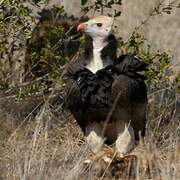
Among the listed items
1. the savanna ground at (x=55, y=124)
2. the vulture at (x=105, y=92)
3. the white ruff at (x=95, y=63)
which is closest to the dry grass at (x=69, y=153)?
the savanna ground at (x=55, y=124)

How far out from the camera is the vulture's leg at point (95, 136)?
5.82 meters

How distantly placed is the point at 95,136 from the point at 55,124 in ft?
5.19

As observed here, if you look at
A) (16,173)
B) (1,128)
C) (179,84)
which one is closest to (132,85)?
(16,173)

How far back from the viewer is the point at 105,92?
557 cm

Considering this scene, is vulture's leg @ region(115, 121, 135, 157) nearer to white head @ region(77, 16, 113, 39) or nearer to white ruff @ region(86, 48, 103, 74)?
white ruff @ region(86, 48, 103, 74)

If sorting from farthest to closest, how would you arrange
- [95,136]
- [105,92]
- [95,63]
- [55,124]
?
1. [55,124]
2. [95,136]
3. [95,63]
4. [105,92]

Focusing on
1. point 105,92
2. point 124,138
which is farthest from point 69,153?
point 105,92

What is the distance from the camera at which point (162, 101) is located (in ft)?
25.2

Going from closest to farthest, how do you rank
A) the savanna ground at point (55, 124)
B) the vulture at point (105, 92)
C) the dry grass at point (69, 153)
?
1. the dry grass at point (69, 153)
2. the savanna ground at point (55, 124)
3. the vulture at point (105, 92)

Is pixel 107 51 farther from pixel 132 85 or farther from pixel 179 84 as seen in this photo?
pixel 179 84

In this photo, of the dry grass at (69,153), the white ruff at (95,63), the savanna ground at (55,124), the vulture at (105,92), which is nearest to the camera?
the dry grass at (69,153)

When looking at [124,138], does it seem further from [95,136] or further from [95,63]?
[95,63]

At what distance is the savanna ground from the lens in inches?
206

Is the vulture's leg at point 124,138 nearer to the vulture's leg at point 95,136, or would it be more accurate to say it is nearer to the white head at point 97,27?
the vulture's leg at point 95,136
